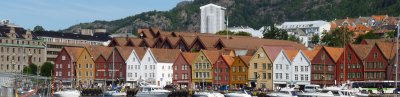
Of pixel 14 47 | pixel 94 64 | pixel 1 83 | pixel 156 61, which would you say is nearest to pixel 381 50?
pixel 156 61

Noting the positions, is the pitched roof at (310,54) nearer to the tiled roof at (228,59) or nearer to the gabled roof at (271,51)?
the gabled roof at (271,51)

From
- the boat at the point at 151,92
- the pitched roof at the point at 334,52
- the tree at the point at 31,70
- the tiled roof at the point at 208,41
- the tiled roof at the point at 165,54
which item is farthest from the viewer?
the tree at the point at 31,70

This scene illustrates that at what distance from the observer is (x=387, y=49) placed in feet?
371

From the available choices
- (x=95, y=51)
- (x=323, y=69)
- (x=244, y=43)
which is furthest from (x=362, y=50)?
(x=95, y=51)

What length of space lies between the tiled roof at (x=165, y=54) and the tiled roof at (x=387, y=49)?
136ft

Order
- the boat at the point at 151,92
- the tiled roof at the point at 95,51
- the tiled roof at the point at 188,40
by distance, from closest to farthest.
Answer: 1. the boat at the point at 151,92
2. the tiled roof at the point at 95,51
3. the tiled roof at the point at 188,40

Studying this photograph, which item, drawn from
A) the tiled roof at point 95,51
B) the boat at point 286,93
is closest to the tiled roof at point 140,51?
the tiled roof at point 95,51

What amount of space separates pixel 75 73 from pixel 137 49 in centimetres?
1436

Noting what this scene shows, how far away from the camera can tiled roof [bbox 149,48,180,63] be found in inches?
5497

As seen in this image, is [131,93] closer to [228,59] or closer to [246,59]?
[228,59]

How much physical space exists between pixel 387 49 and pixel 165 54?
44459 mm

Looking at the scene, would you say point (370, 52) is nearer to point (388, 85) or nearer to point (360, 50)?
point (360, 50)

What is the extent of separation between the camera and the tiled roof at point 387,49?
111562 millimetres

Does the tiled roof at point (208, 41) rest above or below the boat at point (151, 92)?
above
